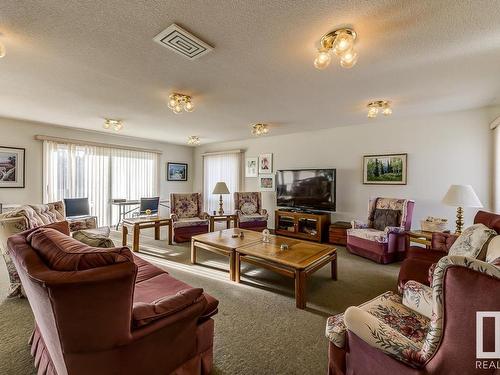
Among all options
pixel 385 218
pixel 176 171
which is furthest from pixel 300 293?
pixel 176 171

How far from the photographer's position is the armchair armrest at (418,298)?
4.74ft

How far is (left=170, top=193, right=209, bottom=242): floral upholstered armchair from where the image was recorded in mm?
4504

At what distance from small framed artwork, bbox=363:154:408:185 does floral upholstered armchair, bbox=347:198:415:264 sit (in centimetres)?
45

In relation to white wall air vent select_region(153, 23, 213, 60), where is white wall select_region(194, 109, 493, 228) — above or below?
below

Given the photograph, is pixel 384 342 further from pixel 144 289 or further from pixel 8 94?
pixel 8 94

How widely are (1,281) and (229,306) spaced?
9.05ft

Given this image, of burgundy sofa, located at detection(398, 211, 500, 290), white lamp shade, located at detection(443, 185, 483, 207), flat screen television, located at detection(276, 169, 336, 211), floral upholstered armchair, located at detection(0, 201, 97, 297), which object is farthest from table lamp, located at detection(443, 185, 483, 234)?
floral upholstered armchair, located at detection(0, 201, 97, 297)

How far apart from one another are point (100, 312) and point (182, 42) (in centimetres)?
187

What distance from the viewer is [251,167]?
20.7 feet

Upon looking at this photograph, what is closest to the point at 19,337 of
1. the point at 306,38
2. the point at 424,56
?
the point at 306,38

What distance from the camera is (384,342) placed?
105 centimetres

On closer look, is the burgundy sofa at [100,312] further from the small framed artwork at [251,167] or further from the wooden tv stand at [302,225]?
the small framed artwork at [251,167]

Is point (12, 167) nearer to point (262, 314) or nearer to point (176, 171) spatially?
point (176, 171)

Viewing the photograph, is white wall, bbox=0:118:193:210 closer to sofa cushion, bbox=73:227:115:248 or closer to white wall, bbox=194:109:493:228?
sofa cushion, bbox=73:227:115:248
